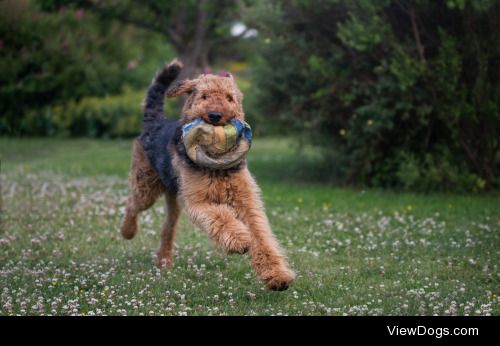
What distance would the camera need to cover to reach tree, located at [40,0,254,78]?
15109 mm

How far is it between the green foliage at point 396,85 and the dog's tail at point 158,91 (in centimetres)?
320

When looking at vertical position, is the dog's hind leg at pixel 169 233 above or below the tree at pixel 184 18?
below

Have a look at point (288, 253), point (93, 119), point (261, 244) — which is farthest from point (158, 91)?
point (93, 119)

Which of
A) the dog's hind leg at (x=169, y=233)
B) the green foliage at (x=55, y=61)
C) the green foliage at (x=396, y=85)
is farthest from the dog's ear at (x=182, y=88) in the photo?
the green foliage at (x=55, y=61)

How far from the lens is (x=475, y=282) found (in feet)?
15.7

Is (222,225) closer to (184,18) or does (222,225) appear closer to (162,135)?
(162,135)

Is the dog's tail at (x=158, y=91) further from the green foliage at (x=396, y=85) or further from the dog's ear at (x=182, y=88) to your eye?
the green foliage at (x=396, y=85)

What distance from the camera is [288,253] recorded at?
5.82 m

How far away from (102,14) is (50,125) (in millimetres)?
4364

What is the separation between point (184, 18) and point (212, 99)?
511 inches

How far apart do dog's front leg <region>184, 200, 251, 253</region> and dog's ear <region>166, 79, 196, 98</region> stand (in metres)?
0.79

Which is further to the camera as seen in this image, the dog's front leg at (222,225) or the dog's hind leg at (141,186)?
the dog's hind leg at (141,186)
